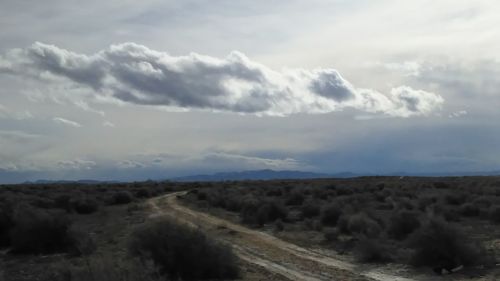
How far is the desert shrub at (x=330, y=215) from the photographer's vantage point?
1435 inches

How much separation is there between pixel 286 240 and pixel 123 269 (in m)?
17.3

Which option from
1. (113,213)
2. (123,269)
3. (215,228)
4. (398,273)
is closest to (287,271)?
(398,273)

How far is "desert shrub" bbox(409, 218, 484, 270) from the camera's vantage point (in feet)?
69.5

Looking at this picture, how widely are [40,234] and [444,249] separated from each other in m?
→ 16.8

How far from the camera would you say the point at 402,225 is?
29.3m

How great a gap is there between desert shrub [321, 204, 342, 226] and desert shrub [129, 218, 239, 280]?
705 inches

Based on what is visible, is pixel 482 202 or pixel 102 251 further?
pixel 482 202

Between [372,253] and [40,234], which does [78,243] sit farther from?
[372,253]

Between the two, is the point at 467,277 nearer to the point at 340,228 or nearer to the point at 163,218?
the point at 163,218

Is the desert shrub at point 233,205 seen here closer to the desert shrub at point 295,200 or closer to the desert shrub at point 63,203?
the desert shrub at point 295,200

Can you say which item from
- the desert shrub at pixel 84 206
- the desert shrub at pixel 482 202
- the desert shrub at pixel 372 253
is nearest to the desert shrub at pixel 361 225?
the desert shrub at pixel 372 253

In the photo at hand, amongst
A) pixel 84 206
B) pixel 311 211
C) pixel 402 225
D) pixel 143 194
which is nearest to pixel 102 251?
pixel 402 225

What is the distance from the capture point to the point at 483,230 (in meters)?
31.0

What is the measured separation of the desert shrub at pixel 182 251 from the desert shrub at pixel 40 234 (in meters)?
7.80
